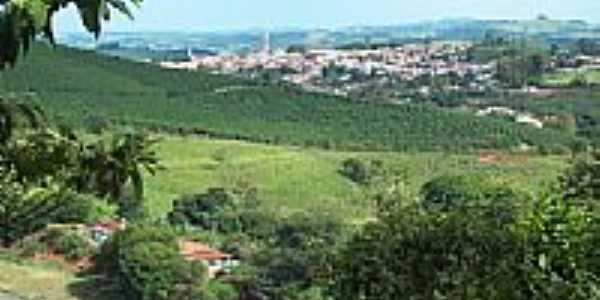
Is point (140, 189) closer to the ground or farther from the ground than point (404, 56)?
farther from the ground

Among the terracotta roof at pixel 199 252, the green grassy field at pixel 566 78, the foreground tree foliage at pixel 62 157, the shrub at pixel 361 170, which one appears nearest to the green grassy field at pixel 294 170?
the shrub at pixel 361 170

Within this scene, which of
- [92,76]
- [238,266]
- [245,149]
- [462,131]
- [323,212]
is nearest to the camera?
[238,266]

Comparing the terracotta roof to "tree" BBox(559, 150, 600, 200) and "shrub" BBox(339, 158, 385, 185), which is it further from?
"tree" BBox(559, 150, 600, 200)

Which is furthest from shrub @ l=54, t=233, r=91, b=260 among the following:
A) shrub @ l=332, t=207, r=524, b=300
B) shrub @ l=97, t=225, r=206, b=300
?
shrub @ l=332, t=207, r=524, b=300

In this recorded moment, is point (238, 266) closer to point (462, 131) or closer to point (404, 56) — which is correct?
point (462, 131)

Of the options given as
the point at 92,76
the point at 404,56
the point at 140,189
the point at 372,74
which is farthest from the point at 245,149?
the point at 404,56

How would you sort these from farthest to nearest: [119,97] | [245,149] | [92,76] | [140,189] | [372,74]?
[372,74]
[92,76]
[119,97]
[245,149]
[140,189]

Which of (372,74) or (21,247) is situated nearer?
(21,247)

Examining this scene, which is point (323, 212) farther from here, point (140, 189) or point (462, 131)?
point (140, 189)
